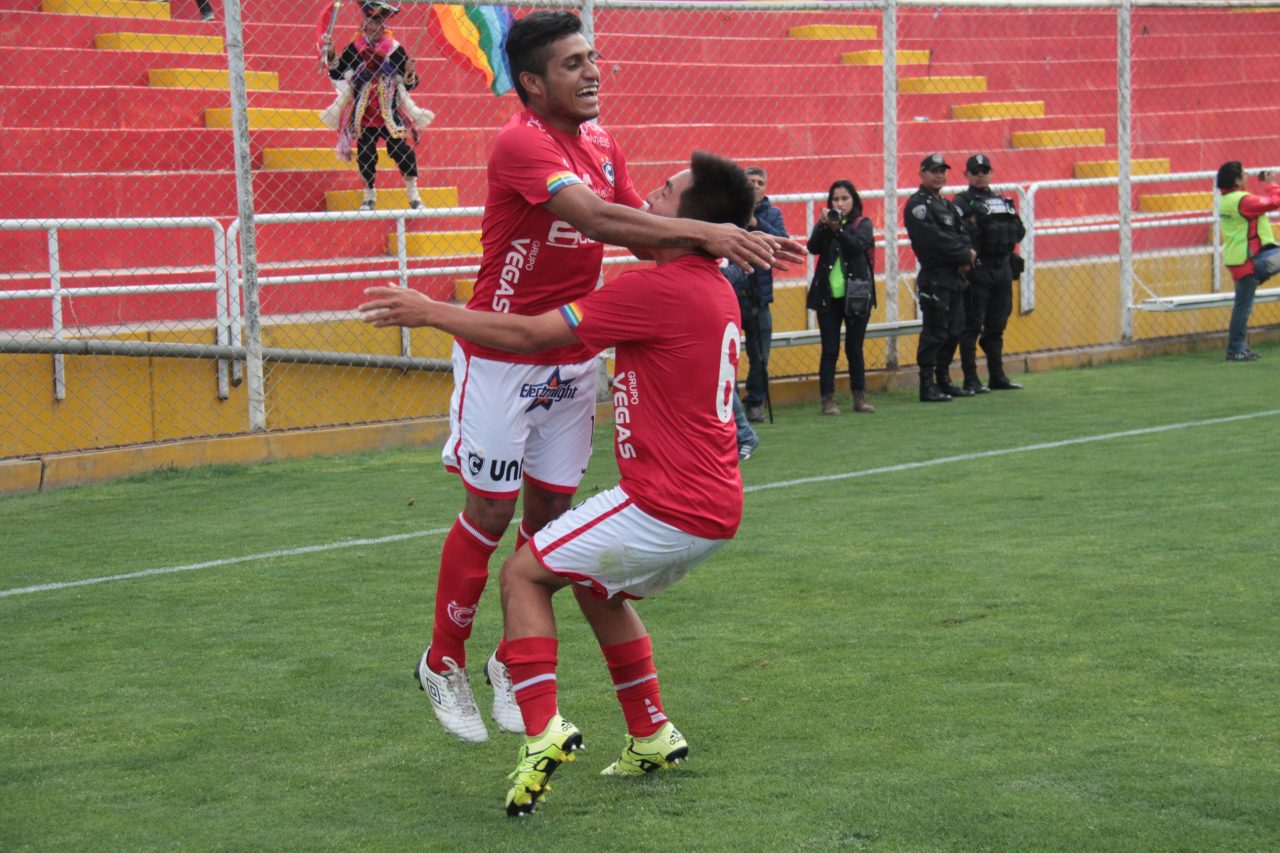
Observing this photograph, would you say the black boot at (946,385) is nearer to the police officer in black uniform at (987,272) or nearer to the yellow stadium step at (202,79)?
the police officer in black uniform at (987,272)

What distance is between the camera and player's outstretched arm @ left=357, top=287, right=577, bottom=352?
4125 mm

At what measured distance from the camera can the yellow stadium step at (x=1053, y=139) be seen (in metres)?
20.4

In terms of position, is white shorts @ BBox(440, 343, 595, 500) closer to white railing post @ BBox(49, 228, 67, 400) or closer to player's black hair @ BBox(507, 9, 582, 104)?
player's black hair @ BBox(507, 9, 582, 104)

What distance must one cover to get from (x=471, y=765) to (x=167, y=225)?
6.22 m

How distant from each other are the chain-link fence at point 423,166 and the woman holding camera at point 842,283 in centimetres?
41

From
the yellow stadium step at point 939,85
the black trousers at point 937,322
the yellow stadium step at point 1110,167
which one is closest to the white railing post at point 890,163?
the black trousers at point 937,322

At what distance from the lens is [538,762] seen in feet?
13.5

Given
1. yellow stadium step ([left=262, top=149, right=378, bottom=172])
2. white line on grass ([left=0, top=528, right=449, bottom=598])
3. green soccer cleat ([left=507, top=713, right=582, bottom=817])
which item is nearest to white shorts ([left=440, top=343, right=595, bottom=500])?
green soccer cleat ([left=507, top=713, right=582, bottom=817])

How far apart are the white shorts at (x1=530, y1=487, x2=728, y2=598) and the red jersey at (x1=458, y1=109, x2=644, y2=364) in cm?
63

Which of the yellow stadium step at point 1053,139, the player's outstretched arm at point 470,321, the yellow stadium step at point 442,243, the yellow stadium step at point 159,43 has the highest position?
the yellow stadium step at point 159,43

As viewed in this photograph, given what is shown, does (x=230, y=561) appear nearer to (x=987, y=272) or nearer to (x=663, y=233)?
(x=663, y=233)

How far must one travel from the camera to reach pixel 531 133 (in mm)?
4645

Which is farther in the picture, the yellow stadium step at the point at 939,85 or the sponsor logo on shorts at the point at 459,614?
the yellow stadium step at the point at 939,85

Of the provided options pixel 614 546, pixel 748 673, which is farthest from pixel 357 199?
pixel 614 546
